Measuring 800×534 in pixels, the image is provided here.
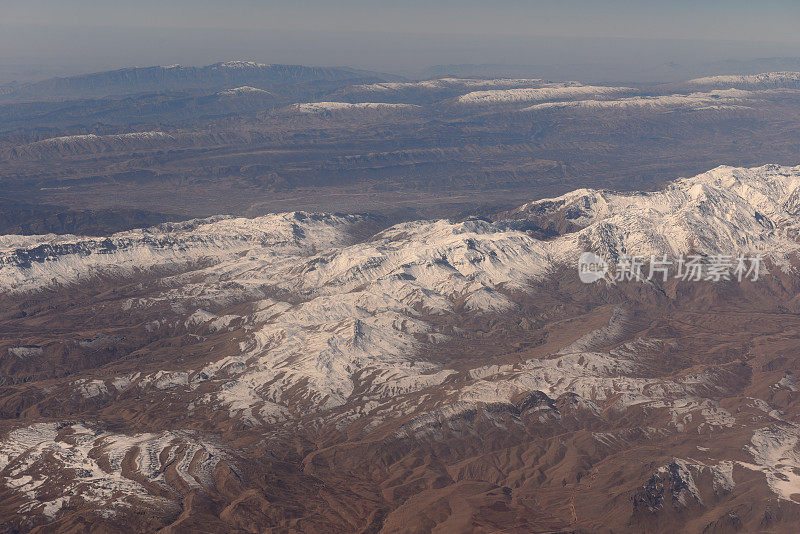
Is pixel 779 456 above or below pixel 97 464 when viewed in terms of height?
above

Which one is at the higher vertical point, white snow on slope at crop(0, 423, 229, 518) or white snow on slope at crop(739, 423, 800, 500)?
white snow on slope at crop(739, 423, 800, 500)

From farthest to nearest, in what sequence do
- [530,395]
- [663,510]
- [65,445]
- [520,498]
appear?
[530,395] → [65,445] → [520,498] → [663,510]

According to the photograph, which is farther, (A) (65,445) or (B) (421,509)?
(A) (65,445)

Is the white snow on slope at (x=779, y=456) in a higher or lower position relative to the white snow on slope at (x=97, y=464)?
higher

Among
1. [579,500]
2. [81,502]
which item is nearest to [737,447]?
[579,500]

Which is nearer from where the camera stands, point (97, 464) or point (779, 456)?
point (779, 456)

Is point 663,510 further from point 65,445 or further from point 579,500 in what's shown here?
point 65,445

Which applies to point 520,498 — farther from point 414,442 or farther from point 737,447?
point 737,447

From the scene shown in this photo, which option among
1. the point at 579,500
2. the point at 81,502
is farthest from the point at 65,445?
the point at 579,500

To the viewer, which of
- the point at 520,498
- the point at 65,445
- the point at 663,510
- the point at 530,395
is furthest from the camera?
the point at 530,395
